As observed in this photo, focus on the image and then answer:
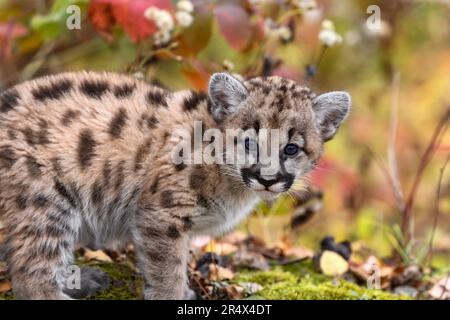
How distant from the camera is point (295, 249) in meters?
7.95

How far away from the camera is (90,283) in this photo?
20.4 feet

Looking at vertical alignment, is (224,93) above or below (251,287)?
above

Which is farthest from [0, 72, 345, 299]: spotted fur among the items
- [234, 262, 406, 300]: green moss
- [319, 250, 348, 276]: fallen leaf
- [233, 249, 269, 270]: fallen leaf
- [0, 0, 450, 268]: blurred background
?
[319, 250, 348, 276]: fallen leaf

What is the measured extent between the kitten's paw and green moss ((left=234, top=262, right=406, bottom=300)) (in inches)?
44.1

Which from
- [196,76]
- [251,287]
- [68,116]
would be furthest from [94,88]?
[251,287]

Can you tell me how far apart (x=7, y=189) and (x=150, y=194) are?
1.02 m

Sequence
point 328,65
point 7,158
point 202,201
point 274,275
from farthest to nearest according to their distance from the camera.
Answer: point 328,65 → point 274,275 → point 202,201 → point 7,158

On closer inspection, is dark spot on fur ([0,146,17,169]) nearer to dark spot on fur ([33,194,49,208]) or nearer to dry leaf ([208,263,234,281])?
dark spot on fur ([33,194,49,208])

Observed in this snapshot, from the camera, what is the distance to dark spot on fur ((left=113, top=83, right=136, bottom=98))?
6.44 metres

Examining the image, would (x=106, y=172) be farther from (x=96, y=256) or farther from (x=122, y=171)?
(x=96, y=256)

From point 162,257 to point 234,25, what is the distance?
2801mm

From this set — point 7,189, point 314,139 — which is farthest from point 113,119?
point 314,139

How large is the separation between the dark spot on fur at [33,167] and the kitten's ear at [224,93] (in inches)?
53.9

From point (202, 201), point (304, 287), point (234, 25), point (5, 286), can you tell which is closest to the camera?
point (202, 201)
